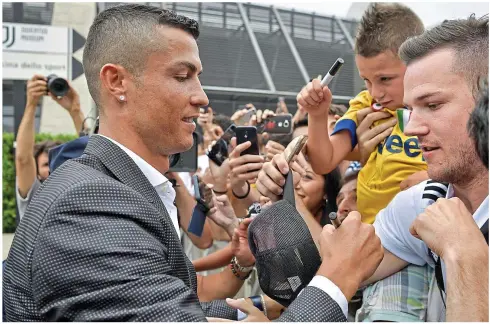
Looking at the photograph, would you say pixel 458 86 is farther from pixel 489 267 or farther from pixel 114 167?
pixel 114 167

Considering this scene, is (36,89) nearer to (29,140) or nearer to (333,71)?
(29,140)

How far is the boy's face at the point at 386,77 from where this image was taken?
2.68m

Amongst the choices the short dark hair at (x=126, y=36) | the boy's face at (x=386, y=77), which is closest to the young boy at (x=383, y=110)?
the boy's face at (x=386, y=77)

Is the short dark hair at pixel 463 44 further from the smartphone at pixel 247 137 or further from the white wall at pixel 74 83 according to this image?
the white wall at pixel 74 83

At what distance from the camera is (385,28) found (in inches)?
109

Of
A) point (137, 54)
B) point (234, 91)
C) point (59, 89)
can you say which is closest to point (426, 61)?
point (137, 54)

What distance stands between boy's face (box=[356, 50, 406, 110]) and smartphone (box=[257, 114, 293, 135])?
0.93 metres

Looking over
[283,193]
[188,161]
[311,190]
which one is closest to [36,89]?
[188,161]

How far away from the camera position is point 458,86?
6.29 feet

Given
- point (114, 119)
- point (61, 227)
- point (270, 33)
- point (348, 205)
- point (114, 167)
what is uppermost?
point (270, 33)

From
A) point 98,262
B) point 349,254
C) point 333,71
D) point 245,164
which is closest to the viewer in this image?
point 98,262

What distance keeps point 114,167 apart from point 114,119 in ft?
1.01

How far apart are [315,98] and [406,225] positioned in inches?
32.6

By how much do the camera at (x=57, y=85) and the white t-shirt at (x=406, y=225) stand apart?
285cm
